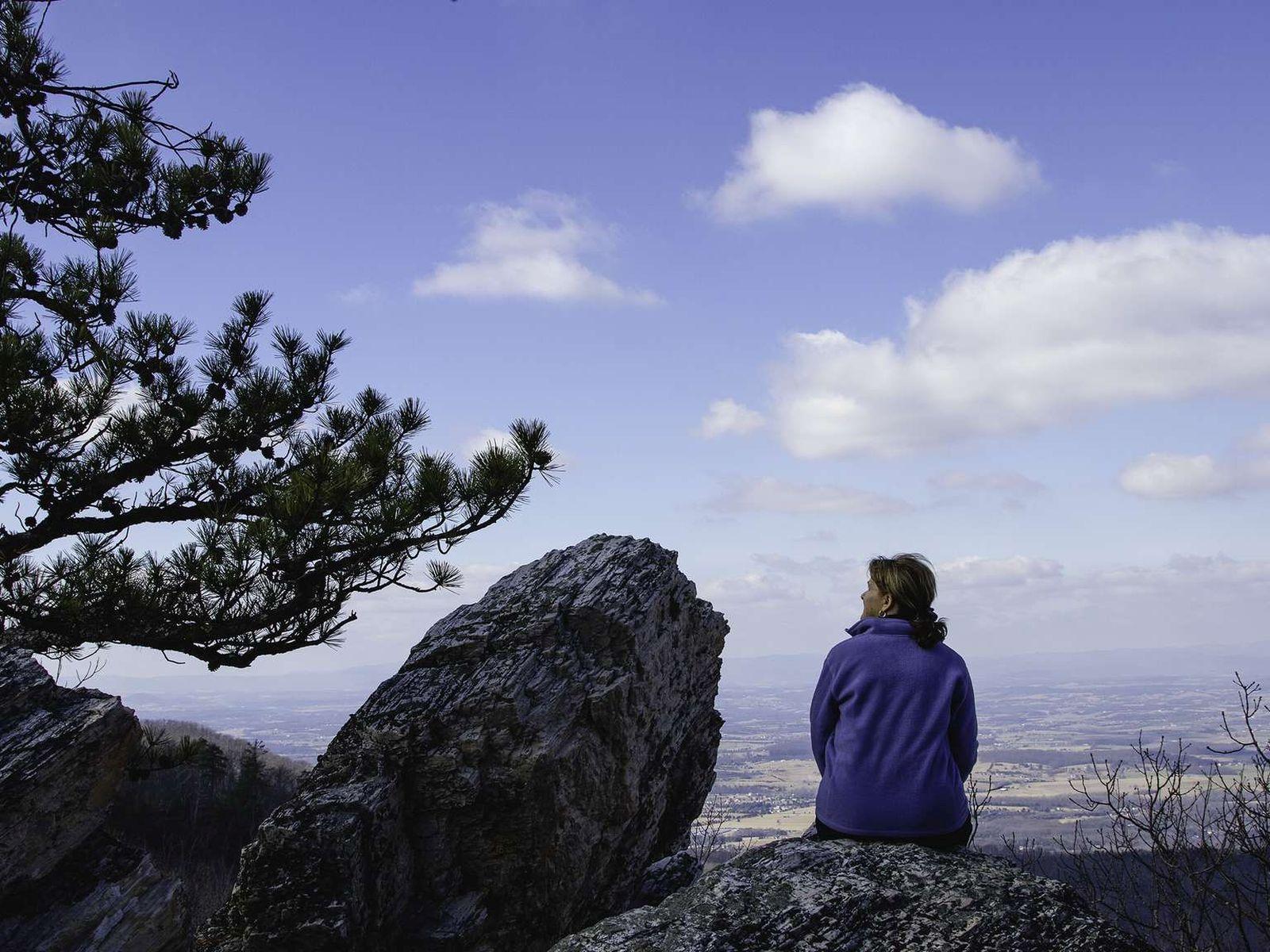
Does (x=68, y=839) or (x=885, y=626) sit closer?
(x=885, y=626)

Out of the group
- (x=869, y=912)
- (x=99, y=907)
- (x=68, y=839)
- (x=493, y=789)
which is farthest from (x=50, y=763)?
(x=869, y=912)

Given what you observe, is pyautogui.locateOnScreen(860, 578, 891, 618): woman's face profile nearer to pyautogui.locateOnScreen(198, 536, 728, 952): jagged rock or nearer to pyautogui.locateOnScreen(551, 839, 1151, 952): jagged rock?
pyautogui.locateOnScreen(551, 839, 1151, 952): jagged rock

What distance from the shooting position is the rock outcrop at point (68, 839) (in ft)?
21.8

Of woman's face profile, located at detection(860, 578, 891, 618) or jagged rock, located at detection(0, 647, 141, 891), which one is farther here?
jagged rock, located at detection(0, 647, 141, 891)

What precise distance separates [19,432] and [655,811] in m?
6.86

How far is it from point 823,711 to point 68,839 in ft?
18.9

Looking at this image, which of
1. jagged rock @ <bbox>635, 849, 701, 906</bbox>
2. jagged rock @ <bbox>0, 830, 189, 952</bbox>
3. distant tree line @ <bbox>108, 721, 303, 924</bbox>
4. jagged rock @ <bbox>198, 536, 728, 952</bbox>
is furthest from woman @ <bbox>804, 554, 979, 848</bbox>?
distant tree line @ <bbox>108, 721, 303, 924</bbox>

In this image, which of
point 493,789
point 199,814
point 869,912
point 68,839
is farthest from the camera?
point 199,814

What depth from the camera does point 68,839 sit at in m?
6.90

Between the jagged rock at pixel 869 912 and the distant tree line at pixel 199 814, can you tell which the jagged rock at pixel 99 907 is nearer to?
the jagged rock at pixel 869 912

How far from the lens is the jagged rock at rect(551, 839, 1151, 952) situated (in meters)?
3.66

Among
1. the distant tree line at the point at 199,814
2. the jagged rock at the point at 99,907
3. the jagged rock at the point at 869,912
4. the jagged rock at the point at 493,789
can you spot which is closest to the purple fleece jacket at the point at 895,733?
the jagged rock at the point at 869,912

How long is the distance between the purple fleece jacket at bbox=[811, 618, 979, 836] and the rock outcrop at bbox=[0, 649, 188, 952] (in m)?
5.40

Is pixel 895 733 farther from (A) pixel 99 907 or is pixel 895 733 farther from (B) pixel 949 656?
(A) pixel 99 907
